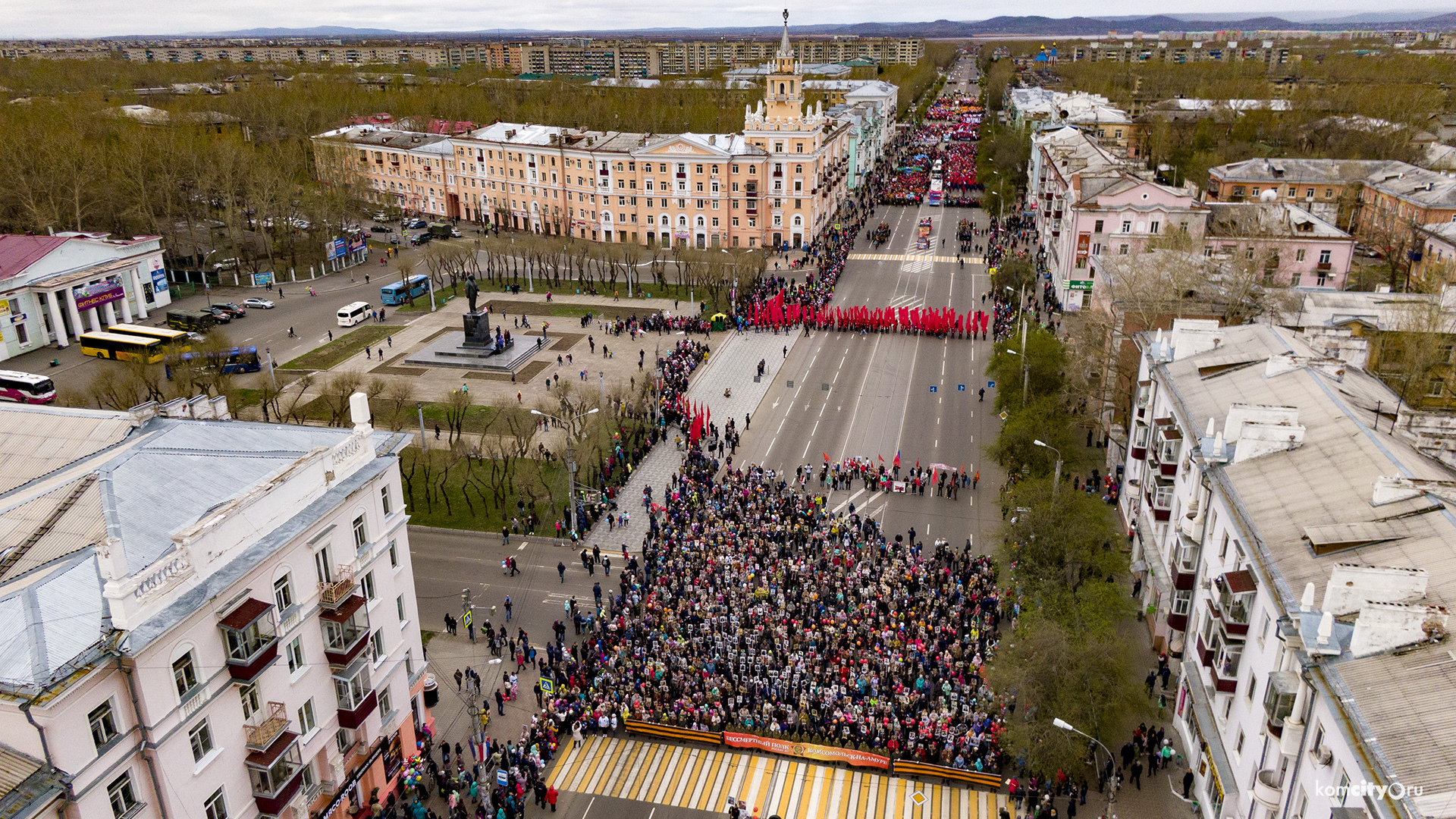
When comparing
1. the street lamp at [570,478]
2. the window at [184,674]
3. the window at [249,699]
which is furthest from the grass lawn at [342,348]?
the window at [184,674]

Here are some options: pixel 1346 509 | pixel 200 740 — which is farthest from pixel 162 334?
pixel 1346 509

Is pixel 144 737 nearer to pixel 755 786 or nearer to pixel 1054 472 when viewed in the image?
pixel 755 786

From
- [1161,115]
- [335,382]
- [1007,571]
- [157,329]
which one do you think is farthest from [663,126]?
[1007,571]

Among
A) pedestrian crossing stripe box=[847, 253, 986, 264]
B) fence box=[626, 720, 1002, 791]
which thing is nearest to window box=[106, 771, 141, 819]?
fence box=[626, 720, 1002, 791]

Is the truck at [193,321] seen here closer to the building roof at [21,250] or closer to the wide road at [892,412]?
the building roof at [21,250]

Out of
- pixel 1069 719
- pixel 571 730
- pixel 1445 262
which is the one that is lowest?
pixel 571 730

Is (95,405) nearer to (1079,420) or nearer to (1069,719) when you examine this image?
(1069,719)

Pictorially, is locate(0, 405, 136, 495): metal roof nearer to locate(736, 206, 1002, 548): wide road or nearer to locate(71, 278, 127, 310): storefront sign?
locate(736, 206, 1002, 548): wide road
